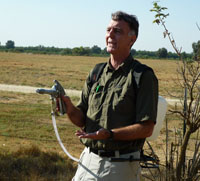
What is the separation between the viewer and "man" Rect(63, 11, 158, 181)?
218 cm

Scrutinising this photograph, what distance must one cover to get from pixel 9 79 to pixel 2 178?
17597 mm

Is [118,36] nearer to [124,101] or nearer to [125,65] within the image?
[125,65]

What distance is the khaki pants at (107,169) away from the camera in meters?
2.30

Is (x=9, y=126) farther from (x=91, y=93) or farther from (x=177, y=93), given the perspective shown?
(x=177, y=93)

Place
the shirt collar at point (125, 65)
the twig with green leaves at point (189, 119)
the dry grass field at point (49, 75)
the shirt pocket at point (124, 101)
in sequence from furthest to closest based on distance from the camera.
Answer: the dry grass field at point (49, 75) → the twig with green leaves at point (189, 119) → the shirt collar at point (125, 65) → the shirt pocket at point (124, 101)

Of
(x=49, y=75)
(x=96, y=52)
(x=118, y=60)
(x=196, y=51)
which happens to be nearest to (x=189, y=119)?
(x=196, y=51)

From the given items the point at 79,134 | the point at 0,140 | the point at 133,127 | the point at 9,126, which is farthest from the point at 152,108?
the point at 9,126

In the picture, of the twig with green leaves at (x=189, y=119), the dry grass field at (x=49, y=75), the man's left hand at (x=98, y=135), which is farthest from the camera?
the dry grass field at (x=49, y=75)

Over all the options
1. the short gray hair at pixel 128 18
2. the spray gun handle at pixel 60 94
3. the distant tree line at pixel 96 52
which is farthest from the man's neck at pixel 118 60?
the distant tree line at pixel 96 52

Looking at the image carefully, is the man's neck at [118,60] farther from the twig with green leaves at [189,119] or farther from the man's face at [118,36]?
the twig with green leaves at [189,119]

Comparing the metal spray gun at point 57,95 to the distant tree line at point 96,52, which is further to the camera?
the distant tree line at point 96,52

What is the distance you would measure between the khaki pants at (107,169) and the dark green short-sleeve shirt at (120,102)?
91 mm

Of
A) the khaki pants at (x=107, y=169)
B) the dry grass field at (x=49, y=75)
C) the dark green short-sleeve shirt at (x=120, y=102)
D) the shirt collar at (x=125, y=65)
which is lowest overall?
the dry grass field at (x=49, y=75)

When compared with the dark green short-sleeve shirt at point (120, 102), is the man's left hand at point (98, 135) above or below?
below
